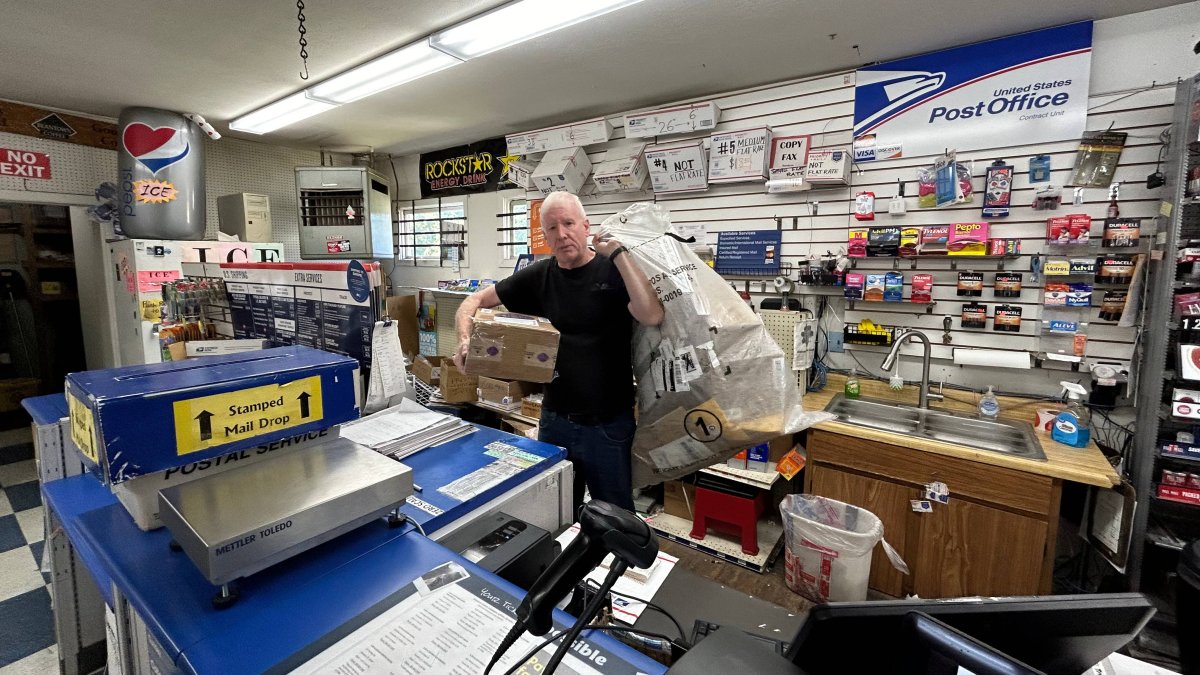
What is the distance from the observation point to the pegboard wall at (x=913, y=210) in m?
2.44

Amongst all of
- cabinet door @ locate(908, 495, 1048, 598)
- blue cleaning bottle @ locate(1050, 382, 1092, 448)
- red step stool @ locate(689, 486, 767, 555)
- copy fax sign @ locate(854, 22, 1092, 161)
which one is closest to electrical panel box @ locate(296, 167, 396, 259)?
red step stool @ locate(689, 486, 767, 555)

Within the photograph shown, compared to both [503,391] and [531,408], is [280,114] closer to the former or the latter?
[503,391]

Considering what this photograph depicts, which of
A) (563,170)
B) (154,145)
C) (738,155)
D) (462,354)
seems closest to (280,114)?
(154,145)

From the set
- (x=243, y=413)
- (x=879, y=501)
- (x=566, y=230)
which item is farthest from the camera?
(x=879, y=501)

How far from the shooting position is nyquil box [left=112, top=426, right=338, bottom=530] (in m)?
0.95

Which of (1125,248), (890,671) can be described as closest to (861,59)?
(1125,248)

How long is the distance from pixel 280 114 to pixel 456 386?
2631 millimetres

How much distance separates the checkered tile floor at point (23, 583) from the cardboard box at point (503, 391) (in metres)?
2.52

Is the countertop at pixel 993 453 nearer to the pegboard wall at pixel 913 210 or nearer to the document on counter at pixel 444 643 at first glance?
the pegboard wall at pixel 913 210

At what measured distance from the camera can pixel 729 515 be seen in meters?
2.98

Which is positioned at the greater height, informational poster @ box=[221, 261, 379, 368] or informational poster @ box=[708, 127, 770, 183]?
informational poster @ box=[708, 127, 770, 183]

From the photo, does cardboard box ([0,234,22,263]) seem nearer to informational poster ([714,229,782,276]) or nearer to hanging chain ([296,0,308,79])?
hanging chain ([296,0,308,79])

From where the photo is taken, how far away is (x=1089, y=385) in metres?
2.59

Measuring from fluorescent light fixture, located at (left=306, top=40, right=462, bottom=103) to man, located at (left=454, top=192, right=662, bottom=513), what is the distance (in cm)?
154
